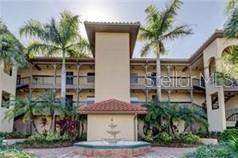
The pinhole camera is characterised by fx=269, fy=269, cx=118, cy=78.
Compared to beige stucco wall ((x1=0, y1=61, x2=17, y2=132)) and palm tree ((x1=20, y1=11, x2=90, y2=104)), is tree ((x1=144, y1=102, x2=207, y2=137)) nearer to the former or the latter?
palm tree ((x1=20, y1=11, x2=90, y2=104))

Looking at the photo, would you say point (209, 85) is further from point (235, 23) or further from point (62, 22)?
point (62, 22)

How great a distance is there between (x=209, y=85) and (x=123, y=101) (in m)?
8.94

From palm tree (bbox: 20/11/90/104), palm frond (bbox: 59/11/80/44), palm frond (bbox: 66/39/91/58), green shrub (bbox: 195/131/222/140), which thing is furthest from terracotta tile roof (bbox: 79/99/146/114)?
palm frond (bbox: 59/11/80/44)

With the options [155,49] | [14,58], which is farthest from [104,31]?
[14,58]

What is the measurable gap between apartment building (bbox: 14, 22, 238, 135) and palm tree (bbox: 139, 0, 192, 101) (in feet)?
5.00

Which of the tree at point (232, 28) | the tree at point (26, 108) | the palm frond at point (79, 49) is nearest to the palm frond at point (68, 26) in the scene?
the palm frond at point (79, 49)

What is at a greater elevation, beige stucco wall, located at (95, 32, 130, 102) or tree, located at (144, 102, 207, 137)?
beige stucco wall, located at (95, 32, 130, 102)

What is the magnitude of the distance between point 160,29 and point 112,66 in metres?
5.62

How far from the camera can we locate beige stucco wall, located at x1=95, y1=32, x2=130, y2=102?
779 inches

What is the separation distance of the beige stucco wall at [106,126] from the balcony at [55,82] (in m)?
9.00

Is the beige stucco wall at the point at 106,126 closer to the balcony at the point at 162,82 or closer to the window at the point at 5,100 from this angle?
the window at the point at 5,100

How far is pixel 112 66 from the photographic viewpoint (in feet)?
66.3

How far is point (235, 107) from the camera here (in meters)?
25.1

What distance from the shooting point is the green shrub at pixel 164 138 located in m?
19.0
